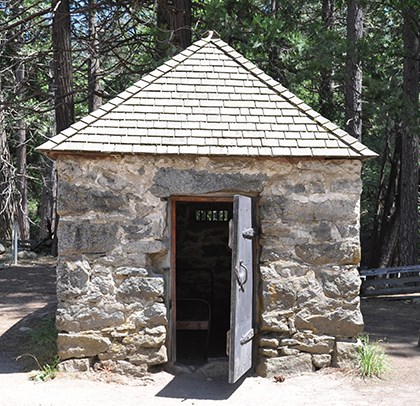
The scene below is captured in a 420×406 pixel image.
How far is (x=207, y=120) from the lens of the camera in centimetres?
693

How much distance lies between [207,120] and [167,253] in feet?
4.89

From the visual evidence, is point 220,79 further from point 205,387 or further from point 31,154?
point 31,154

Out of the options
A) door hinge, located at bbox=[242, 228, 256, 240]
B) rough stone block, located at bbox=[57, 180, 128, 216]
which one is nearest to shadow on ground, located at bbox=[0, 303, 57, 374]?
rough stone block, located at bbox=[57, 180, 128, 216]

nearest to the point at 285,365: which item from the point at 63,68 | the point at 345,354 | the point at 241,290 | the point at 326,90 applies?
the point at 345,354

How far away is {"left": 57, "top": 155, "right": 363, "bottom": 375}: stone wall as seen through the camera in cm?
659

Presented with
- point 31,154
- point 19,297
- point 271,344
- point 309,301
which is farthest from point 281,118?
point 31,154

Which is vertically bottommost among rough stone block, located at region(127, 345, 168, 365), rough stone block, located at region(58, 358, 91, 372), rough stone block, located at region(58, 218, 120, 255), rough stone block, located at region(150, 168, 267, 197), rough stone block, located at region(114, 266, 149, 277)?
rough stone block, located at region(58, 358, 91, 372)

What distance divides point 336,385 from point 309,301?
2.88 feet

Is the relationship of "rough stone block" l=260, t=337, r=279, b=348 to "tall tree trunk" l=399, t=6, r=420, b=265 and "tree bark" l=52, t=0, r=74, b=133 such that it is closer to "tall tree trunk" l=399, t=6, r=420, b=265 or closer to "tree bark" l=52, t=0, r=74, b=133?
"tall tree trunk" l=399, t=6, r=420, b=265

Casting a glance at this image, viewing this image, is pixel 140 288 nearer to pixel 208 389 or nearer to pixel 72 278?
pixel 72 278

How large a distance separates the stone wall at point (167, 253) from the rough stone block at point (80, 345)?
0.03 ft

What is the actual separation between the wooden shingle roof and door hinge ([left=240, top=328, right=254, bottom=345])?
179 cm

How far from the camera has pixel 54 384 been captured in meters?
6.37

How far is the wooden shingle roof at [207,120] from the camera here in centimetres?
657
